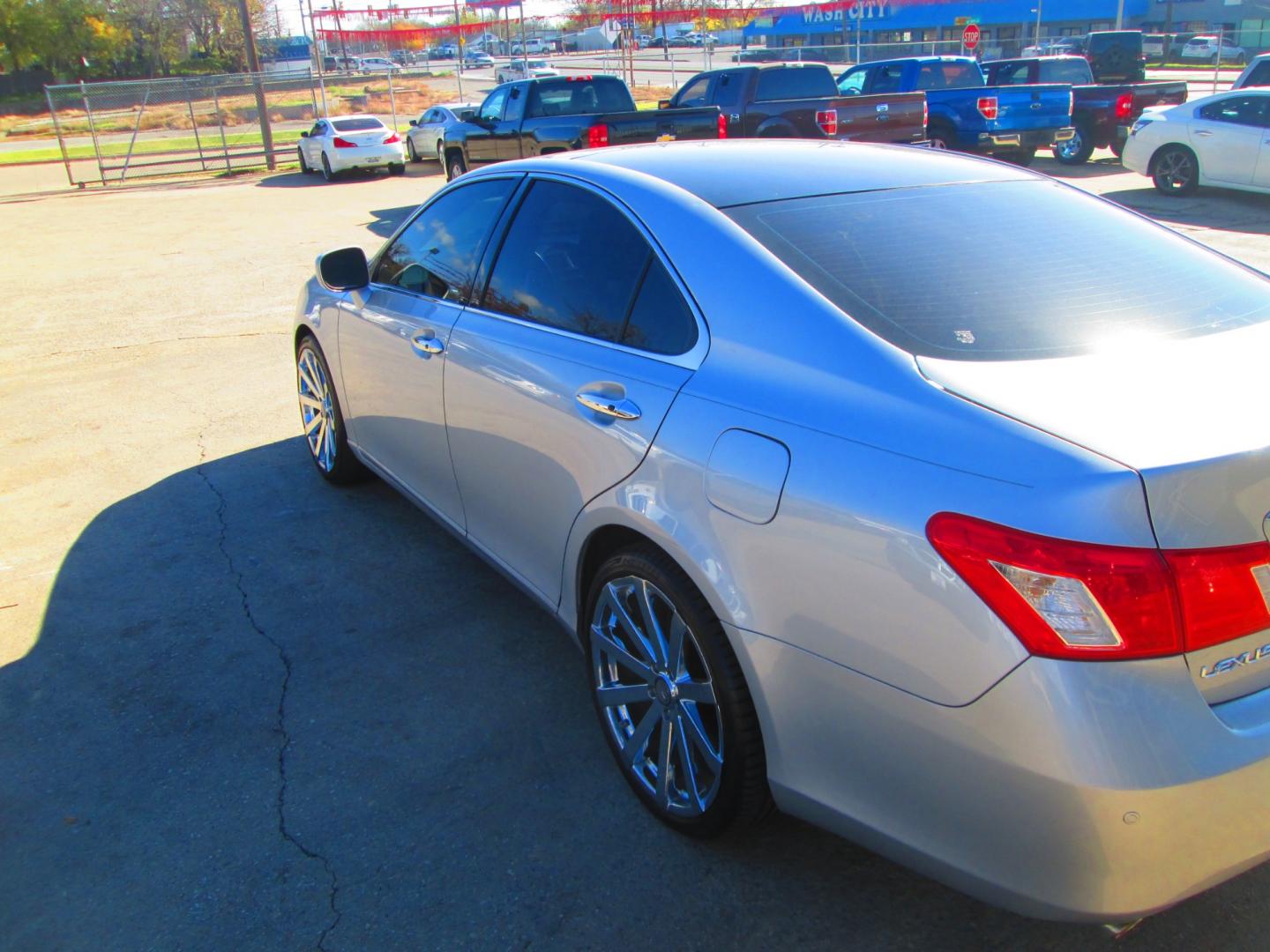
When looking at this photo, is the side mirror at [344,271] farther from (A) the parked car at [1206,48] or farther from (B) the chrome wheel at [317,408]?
(A) the parked car at [1206,48]

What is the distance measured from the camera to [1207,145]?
13.3 m

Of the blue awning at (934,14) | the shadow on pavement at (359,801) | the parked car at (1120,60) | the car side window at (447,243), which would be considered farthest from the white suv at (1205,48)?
the shadow on pavement at (359,801)

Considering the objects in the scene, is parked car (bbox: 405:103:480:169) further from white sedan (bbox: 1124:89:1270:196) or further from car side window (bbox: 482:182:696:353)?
car side window (bbox: 482:182:696:353)

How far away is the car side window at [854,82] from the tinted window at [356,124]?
32.1 feet

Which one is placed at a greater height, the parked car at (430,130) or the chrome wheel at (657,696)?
the chrome wheel at (657,696)

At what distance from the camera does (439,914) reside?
254cm

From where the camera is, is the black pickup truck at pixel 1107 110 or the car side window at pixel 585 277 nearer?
the car side window at pixel 585 277

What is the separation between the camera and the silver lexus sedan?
1.78 metres

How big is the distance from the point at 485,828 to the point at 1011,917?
136 cm

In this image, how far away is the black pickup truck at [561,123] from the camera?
13.0 m

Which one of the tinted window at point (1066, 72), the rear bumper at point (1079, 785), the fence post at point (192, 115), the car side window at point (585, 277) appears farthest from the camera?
the fence post at point (192, 115)

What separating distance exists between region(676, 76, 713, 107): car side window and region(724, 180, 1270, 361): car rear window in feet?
45.3

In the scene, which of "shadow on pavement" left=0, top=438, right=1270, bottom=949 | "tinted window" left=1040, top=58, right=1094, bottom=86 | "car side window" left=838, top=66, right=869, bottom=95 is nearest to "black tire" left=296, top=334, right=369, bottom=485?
"shadow on pavement" left=0, top=438, right=1270, bottom=949

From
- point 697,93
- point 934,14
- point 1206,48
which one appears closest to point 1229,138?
point 697,93
